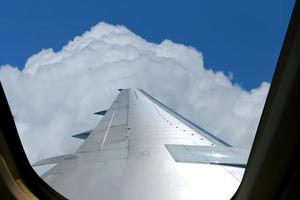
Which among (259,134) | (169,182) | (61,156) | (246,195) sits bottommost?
(61,156)

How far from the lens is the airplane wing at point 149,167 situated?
8.46 ft

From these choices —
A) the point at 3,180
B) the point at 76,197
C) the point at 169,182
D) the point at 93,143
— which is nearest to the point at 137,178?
the point at 169,182

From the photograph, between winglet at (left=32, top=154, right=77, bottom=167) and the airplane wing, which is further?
winglet at (left=32, top=154, right=77, bottom=167)

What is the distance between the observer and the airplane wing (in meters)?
2.58

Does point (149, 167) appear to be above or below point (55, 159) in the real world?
above

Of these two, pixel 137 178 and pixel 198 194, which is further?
pixel 137 178

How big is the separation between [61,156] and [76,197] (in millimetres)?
1448

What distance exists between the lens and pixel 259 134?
1674 millimetres

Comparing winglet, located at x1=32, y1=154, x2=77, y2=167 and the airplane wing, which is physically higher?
the airplane wing

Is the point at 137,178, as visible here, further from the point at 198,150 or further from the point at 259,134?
the point at 259,134

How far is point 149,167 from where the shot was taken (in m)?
3.17

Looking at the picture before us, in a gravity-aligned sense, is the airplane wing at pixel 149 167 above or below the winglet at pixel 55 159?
above

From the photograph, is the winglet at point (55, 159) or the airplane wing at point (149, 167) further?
the winglet at point (55, 159)

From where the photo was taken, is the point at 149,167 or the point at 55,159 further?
the point at 55,159
